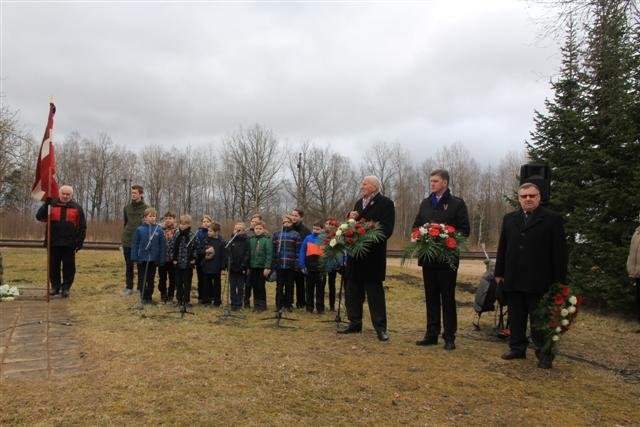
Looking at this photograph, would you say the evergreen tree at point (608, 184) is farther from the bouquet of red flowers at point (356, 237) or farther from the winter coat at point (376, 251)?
the bouquet of red flowers at point (356, 237)

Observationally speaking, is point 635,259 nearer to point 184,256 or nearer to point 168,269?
point 184,256

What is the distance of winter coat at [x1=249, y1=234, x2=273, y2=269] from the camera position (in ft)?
30.5

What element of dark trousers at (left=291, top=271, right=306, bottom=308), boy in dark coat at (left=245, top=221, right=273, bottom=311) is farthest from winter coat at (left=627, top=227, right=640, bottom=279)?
boy in dark coat at (left=245, top=221, right=273, bottom=311)

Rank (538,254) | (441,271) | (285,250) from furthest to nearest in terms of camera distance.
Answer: (285,250) < (441,271) < (538,254)

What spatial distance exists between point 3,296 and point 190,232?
351cm

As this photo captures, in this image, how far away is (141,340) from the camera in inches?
240

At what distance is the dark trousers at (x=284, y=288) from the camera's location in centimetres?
886

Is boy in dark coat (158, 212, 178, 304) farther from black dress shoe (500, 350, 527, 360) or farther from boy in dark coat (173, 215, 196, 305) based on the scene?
black dress shoe (500, 350, 527, 360)

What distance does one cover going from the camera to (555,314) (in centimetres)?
567

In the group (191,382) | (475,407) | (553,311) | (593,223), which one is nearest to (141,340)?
(191,382)

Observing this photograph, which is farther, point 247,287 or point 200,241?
point 247,287

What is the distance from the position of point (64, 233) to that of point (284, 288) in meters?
4.21

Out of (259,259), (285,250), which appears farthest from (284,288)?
(285,250)

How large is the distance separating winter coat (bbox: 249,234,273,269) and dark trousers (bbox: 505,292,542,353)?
444 cm
